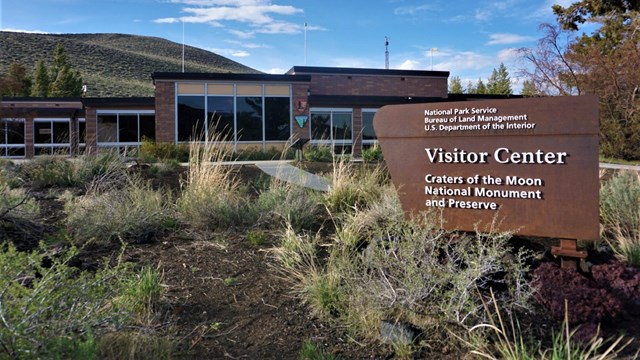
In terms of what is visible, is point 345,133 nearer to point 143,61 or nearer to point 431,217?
point 431,217

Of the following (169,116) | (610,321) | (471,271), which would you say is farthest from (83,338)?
(169,116)

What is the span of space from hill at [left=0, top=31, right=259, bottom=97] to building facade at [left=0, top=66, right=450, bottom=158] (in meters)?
36.8

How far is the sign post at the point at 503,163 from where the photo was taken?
15.2ft

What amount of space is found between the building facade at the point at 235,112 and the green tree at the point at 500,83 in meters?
16.0

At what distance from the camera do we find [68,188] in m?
10.2

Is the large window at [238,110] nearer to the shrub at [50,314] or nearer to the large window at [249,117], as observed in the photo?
the large window at [249,117]

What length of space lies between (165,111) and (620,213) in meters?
22.7

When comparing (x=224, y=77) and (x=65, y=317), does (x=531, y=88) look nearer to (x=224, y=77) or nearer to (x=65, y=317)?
(x=224, y=77)

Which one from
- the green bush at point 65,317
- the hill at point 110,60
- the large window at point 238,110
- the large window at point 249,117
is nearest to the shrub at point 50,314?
the green bush at point 65,317

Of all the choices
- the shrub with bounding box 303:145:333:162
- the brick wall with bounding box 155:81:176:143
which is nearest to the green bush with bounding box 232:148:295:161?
the brick wall with bounding box 155:81:176:143

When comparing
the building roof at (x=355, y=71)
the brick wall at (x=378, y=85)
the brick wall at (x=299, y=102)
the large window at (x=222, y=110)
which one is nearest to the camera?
the large window at (x=222, y=110)

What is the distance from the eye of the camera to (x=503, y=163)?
16.4ft

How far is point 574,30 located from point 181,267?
26560 millimetres

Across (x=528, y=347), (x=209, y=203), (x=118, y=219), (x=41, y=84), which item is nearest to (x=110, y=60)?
(x=41, y=84)
